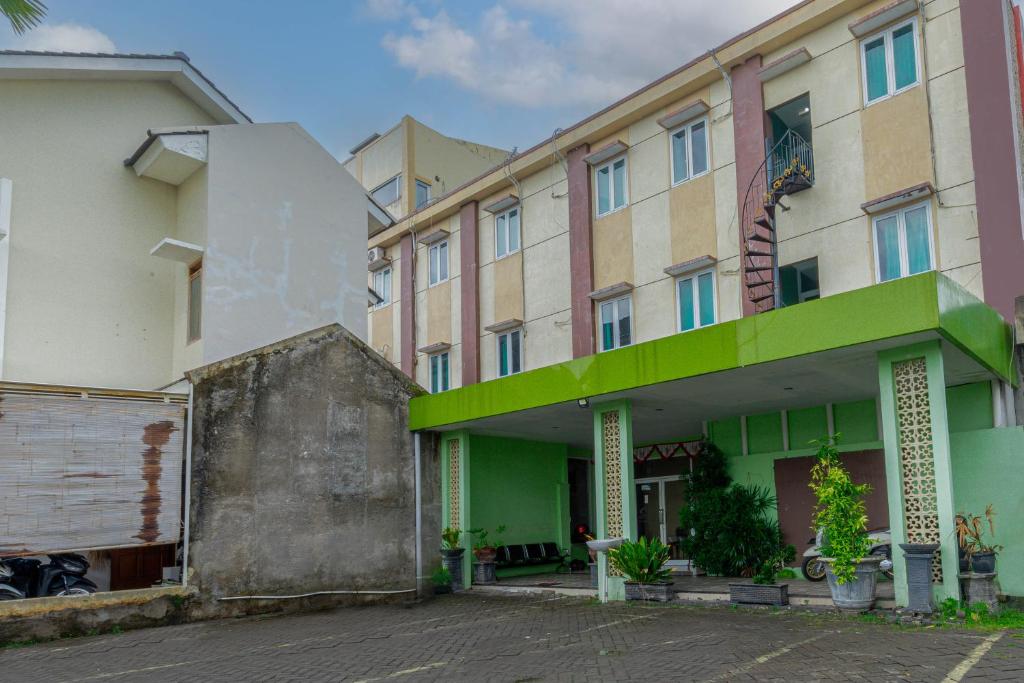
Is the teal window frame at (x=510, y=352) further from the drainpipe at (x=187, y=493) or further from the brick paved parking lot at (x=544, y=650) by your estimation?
the drainpipe at (x=187, y=493)

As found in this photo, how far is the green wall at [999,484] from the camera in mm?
11289

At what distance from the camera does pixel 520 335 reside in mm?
20828

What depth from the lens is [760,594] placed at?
37.6 feet

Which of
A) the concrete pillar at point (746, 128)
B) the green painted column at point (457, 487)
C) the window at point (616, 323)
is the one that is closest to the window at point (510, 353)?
the window at point (616, 323)

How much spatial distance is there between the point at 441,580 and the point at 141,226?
8581 mm

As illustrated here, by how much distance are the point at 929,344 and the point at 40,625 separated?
11422mm

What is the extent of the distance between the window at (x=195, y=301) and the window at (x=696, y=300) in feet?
30.1

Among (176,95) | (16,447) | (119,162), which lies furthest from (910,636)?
(176,95)

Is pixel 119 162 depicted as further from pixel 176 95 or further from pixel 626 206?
pixel 626 206

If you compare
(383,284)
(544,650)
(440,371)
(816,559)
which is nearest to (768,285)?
(816,559)

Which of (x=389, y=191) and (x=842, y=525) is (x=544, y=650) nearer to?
(x=842, y=525)

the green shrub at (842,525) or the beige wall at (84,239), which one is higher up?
the beige wall at (84,239)

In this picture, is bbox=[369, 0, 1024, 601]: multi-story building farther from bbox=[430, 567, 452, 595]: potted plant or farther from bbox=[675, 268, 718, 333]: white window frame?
bbox=[430, 567, 452, 595]: potted plant

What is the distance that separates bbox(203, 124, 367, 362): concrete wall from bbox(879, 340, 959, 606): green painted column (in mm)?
11009
